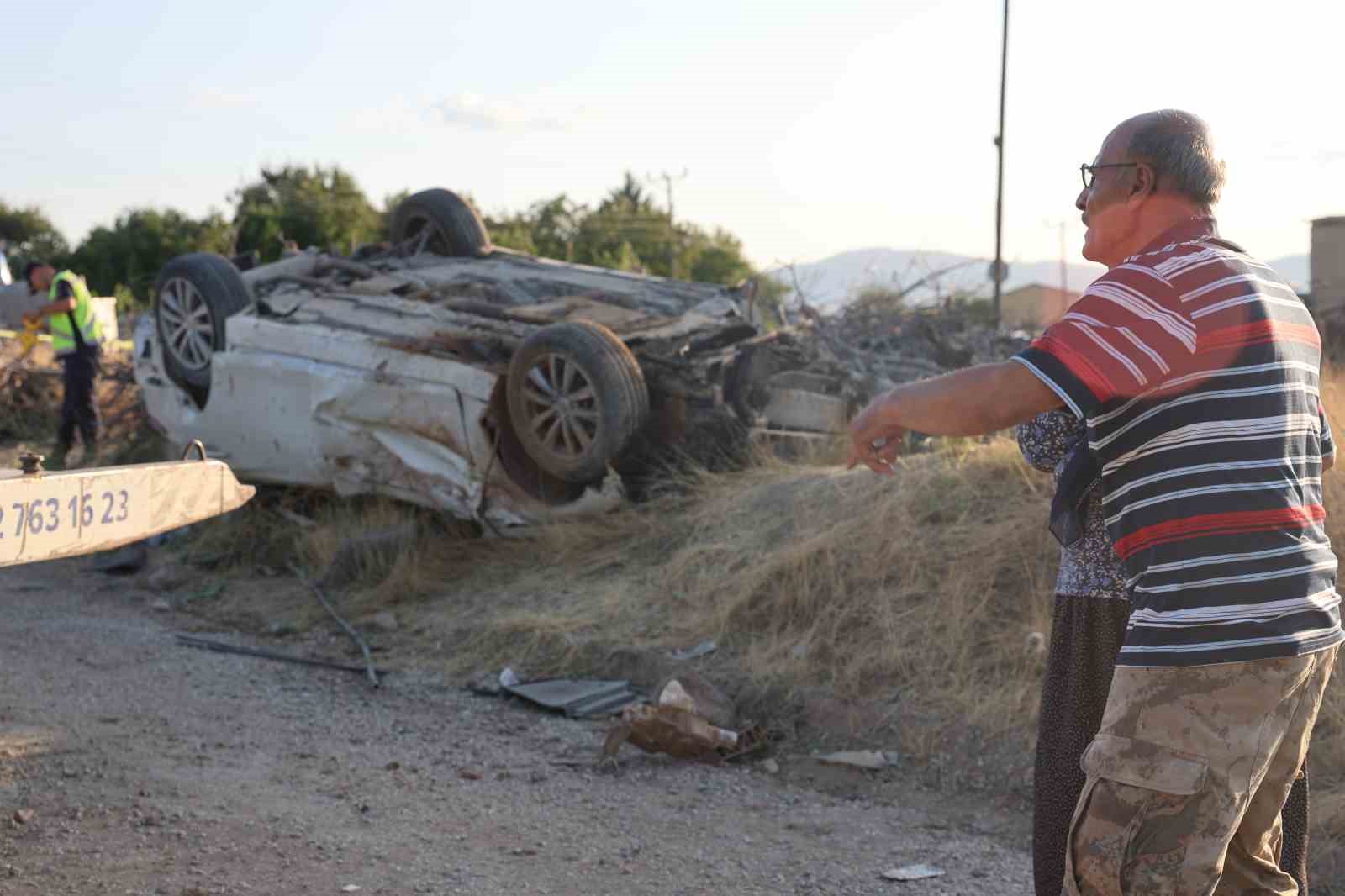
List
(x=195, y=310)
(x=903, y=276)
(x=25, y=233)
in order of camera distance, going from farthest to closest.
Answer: (x=25, y=233), (x=903, y=276), (x=195, y=310)

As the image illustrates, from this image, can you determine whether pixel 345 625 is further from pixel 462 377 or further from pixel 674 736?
pixel 674 736

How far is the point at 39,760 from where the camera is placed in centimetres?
500

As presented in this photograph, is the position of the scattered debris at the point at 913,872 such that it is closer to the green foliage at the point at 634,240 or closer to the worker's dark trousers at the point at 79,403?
the worker's dark trousers at the point at 79,403

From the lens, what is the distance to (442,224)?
452 inches

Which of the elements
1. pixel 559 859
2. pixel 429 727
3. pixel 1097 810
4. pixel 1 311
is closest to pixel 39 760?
pixel 429 727

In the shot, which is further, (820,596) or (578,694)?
(820,596)

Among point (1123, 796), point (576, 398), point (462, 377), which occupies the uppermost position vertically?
point (462, 377)

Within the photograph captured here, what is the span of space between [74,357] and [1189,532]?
1117 centimetres

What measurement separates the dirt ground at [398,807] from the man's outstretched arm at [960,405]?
204cm

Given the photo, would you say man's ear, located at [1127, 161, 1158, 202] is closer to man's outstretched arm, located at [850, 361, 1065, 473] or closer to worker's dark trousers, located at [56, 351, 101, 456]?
man's outstretched arm, located at [850, 361, 1065, 473]

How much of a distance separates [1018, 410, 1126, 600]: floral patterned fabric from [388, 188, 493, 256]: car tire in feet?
29.5

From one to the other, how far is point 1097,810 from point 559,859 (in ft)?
7.44

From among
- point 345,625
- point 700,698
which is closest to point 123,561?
point 345,625

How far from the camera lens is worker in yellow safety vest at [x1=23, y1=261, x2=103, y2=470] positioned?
11719mm
